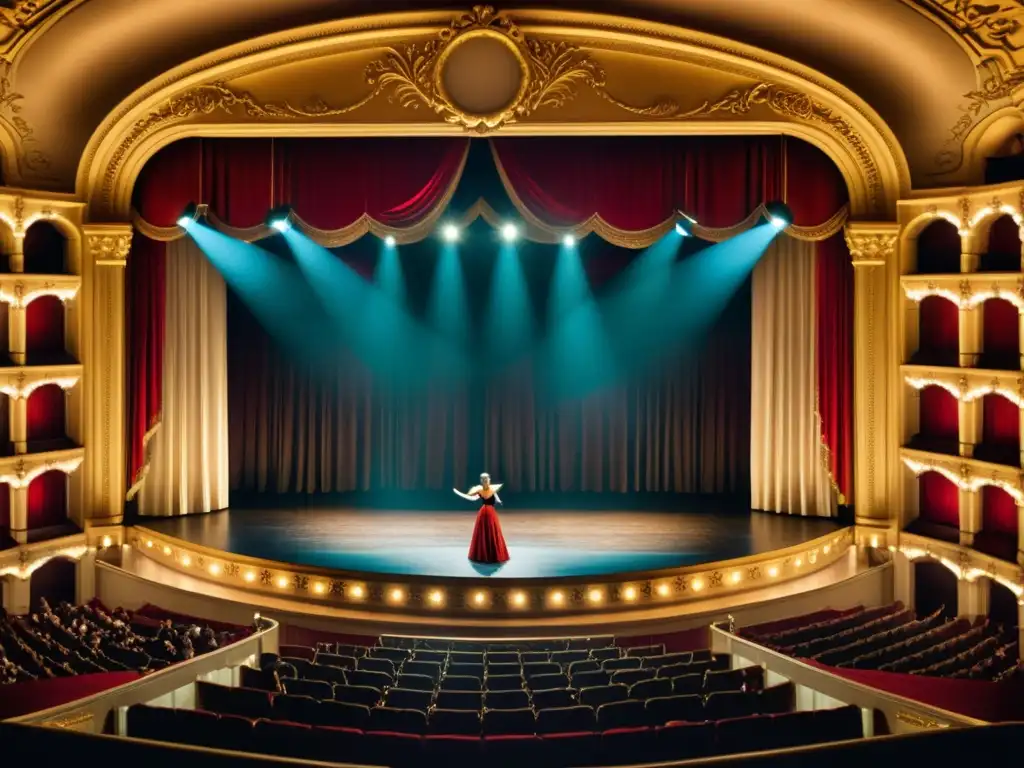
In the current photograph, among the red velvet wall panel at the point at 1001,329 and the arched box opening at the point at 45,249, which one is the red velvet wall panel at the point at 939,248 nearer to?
the red velvet wall panel at the point at 1001,329

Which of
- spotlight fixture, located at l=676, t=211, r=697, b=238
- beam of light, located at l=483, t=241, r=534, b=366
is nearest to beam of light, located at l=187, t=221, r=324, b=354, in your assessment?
beam of light, located at l=483, t=241, r=534, b=366

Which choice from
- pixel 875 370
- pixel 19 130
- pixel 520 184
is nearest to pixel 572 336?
pixel 520 184

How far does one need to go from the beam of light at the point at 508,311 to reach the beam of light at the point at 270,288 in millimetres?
2563

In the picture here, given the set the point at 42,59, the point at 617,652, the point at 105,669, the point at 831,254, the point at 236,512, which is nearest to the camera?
A: the point at 105,669

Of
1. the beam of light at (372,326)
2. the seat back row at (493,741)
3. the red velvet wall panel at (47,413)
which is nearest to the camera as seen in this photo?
the seat back row at (493,741)

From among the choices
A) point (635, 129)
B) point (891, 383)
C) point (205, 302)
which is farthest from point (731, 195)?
point (205, 302)

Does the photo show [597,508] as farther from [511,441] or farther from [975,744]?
[975,744]

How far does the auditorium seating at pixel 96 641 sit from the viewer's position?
29.6ft

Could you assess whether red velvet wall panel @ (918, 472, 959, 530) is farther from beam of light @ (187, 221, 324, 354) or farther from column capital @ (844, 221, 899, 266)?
beam of light @ (187, 221, 324, 354)

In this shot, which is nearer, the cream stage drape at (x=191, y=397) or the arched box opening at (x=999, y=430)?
the arched box opening at (x=999, y=430)

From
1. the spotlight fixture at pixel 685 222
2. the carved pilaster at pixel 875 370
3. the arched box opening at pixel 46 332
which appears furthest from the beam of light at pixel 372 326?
the carved pilaster at pixel 875 370

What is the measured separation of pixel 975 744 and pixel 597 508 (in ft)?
33.2

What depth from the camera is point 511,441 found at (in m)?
17.5

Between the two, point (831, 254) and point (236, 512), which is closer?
point (831, 254)
